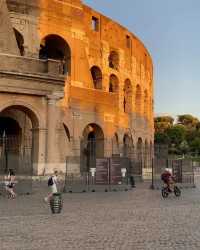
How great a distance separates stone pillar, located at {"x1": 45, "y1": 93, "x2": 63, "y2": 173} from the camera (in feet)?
76.4

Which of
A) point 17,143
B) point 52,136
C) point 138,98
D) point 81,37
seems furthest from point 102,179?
point 138,98

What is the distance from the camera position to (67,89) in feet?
100

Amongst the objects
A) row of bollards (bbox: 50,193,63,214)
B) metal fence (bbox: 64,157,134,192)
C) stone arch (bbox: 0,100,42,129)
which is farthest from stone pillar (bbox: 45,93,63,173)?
row of bollards (bbox: 50,193,63,214)

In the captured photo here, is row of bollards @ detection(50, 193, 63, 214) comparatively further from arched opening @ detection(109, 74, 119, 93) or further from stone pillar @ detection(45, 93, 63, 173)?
arched opening @ detection(109, 74, 119, 93)

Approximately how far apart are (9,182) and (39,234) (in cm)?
982

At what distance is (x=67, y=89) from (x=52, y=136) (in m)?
7.71

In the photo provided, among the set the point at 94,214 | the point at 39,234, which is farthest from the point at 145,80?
the point at 39,234

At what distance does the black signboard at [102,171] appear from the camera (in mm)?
22844

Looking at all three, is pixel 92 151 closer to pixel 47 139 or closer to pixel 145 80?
pixel 47 139

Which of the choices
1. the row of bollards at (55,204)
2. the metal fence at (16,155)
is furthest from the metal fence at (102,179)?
the row of bollards at (55,204)

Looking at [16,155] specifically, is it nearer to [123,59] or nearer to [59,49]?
[59,49]

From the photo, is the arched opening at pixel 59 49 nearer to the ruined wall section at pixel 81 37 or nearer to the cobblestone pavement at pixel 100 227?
the ruined wall section at pixel 81 37

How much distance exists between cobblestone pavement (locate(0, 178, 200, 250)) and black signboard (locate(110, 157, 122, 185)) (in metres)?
7.57

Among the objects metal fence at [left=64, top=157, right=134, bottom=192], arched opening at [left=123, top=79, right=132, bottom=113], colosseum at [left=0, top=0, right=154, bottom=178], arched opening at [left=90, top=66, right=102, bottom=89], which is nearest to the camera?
metal fence at [left=64, top=157, right=134, bottom=192]
